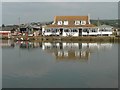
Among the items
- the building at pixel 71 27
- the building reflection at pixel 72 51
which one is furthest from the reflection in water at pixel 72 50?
the building at pixel 71 27

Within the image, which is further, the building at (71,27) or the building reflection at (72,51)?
the building at (71,27)

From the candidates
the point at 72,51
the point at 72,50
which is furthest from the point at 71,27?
the point at 72,51

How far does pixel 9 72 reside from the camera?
1199cm

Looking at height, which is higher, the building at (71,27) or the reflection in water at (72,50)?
the building at (71,27)

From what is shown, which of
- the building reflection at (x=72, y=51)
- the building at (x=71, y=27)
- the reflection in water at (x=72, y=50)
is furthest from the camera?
the building at (x=71, y=27)

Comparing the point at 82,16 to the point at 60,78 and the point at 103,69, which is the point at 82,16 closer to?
the point at 103,69

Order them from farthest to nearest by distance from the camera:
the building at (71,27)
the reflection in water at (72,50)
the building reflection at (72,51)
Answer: the building at (71,27) → the reflection in water at (72,50) → the building reflection at (72,51)

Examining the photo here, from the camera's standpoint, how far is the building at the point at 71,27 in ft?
115

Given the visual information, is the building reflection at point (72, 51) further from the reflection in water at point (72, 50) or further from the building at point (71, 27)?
the building at point (71, 27)

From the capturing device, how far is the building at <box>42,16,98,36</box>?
35156mm

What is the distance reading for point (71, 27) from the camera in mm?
35219

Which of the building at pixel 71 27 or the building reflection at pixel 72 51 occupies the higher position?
the building at pixel 71 27

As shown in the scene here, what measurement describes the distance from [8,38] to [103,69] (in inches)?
1026

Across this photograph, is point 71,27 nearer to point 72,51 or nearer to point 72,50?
point 72,50
